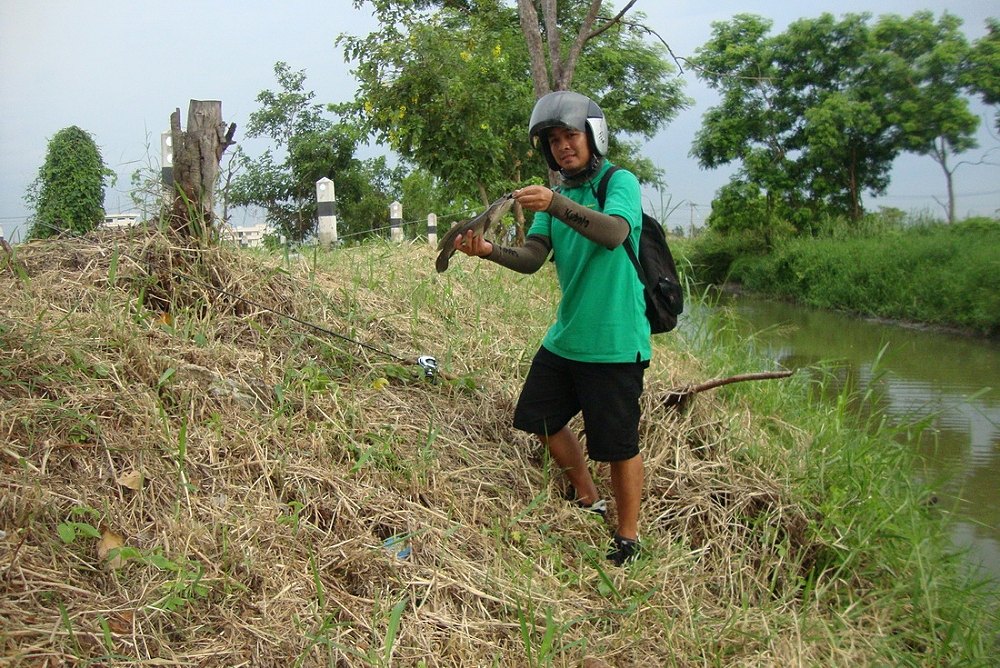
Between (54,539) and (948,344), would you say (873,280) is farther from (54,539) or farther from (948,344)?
(54,539)

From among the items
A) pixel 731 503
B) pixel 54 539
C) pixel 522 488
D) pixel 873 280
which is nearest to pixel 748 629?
pixel 731 503

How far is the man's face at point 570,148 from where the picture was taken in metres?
3.14

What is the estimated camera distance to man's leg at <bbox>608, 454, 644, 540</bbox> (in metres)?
3.23

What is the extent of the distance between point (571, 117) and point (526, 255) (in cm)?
54

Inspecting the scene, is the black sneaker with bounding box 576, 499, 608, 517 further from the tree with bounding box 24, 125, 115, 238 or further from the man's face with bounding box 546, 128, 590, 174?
the tree with bounding box 24, 125, 115, 238

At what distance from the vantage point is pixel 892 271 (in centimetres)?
1711

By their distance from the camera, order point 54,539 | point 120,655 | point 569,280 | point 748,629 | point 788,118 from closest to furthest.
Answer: point 120,655 < point 54,539 < point 748,629 < point 569,280 < point 788,118

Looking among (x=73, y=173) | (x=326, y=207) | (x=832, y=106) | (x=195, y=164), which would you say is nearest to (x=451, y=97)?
(x=326, y=207)

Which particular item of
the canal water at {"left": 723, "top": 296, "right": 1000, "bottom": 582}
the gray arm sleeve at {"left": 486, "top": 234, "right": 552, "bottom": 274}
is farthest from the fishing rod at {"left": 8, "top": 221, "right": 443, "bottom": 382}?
the canal water at {"left": 723, "top": 296, "right": 1000, "bottom": 582}

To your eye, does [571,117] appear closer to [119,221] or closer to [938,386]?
[119,221]

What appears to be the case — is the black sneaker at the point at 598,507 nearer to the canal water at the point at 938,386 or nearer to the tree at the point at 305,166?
the canal water at the point at 938,386

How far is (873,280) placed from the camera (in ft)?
56.9

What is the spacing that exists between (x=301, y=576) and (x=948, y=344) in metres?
13.0

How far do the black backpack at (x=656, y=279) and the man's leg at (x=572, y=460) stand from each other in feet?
1.91
